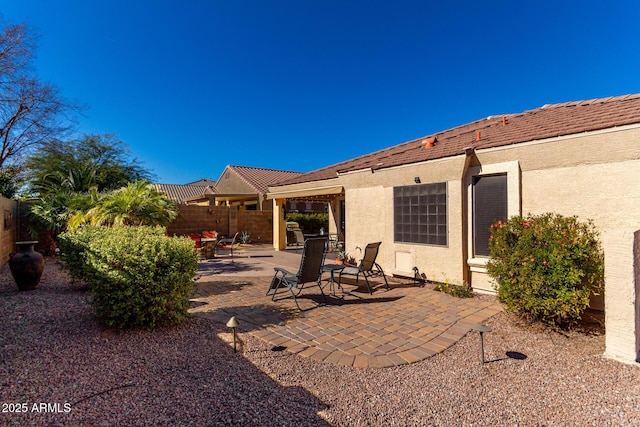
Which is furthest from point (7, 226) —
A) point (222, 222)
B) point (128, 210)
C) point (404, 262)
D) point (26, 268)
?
point (404, 262)

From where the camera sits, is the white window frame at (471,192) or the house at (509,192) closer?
the house at (509,192)

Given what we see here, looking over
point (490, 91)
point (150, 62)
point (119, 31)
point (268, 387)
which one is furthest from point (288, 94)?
point (268, 387)

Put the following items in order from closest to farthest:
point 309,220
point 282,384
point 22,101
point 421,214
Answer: point 282,384, point 421,214, point 22,101, point 309,220

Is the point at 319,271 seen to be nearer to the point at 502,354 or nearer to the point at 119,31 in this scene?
the point at 502,354

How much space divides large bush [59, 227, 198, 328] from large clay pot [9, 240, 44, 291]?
11.9ft

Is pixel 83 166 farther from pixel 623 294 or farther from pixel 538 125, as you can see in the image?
pixel 623 294

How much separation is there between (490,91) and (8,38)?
23707 millimetres

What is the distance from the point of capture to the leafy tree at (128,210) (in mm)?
9836

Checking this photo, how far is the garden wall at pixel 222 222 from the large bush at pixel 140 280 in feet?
43.1

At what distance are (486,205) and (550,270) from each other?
9.05ft

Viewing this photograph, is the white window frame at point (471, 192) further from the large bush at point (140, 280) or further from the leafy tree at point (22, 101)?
the leafy tree at point (22, 101)

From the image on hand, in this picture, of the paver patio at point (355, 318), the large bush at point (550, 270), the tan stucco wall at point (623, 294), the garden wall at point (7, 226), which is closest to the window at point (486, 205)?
the paver patio at point (355, 318)

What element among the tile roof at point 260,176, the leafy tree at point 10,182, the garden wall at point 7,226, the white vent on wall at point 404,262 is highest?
the tile roof at point 260,176

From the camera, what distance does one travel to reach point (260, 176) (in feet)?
88.0
